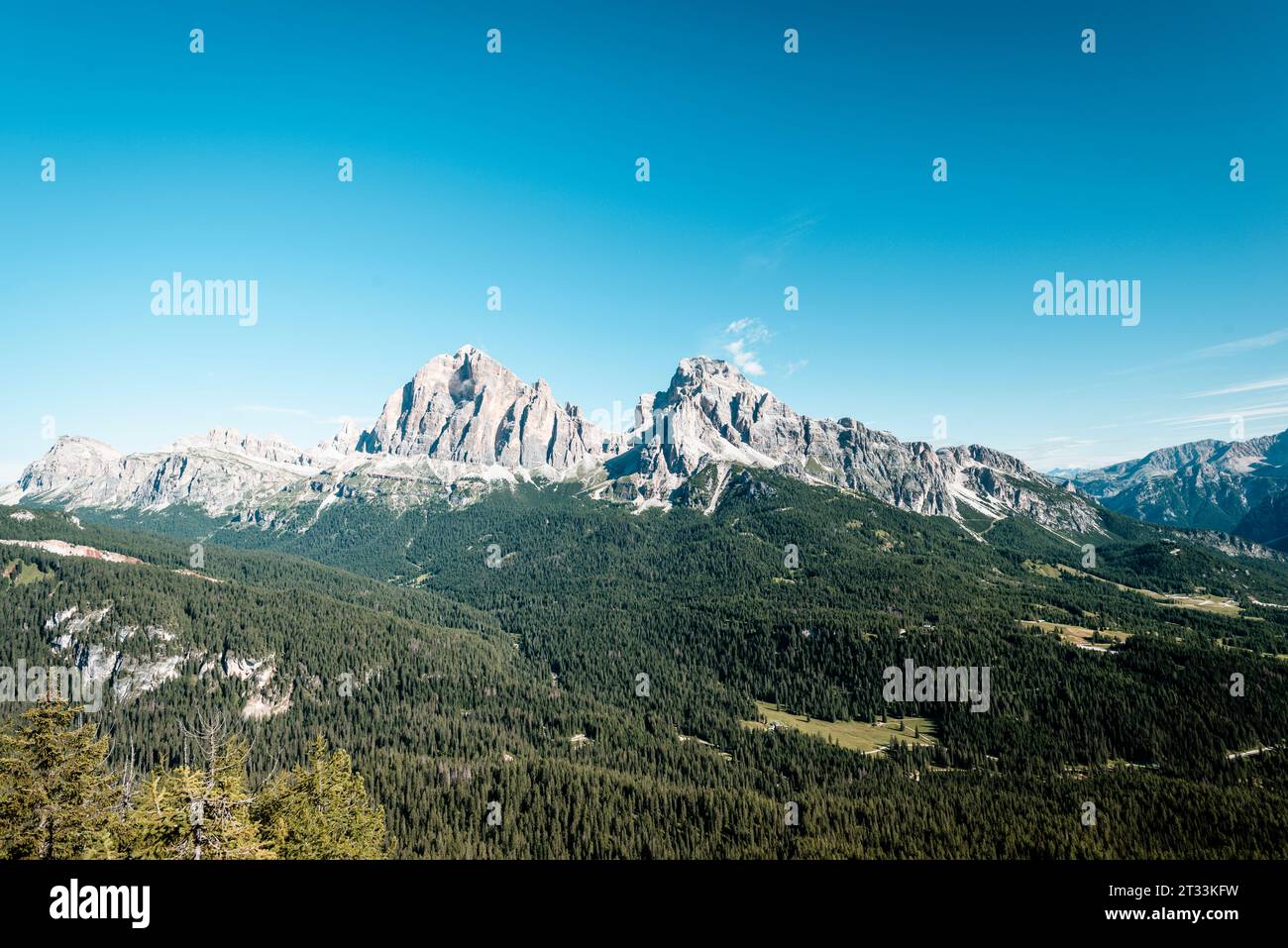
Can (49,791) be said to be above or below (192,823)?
below

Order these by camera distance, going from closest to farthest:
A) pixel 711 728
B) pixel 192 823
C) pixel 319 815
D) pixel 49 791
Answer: pixel 192 823
pixel 49 791
pixel 319 815
pixel 711 728

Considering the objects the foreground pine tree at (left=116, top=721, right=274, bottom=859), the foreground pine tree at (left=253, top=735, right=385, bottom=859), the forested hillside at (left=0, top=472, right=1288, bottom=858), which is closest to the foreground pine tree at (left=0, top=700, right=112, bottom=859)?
the foreground pine tree at (left=116, top=721, right=274, bottom=859)

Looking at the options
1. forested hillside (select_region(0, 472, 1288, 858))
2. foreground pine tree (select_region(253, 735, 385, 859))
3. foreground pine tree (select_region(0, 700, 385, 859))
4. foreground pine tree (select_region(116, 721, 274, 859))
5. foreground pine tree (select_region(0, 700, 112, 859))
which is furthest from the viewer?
forested hillside (select_region(0, 472, 1288, 858))

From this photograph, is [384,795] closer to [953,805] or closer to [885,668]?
[953,805]

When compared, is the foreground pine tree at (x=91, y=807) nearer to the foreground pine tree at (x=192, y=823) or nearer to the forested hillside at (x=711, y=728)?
the foreground pine tree at (x=192, y=823)

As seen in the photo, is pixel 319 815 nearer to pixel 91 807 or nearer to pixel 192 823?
pixel 91 807

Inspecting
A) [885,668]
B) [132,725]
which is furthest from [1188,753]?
[132,725]

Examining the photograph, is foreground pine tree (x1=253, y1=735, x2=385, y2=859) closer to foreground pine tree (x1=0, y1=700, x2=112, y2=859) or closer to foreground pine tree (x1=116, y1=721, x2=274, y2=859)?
foreground pine tree (x1=116, y1=721, x2=274, y2=859)

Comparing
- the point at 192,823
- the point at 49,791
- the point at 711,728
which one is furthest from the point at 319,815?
the point at 711,728
